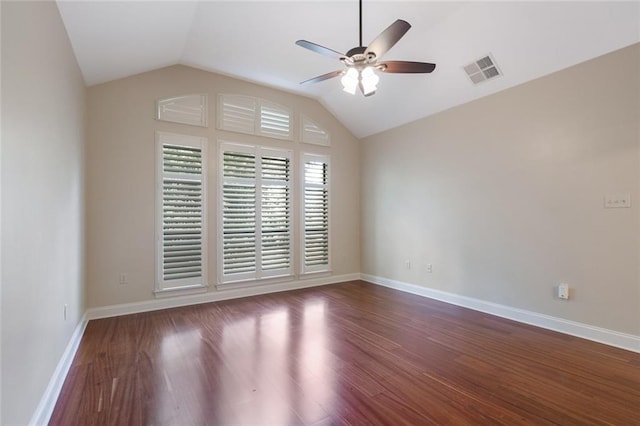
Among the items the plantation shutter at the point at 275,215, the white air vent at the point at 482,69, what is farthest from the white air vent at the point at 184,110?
the white air vent at the point at 482,69

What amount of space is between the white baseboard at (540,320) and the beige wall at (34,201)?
173 inches

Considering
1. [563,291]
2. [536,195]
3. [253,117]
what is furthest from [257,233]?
[563,291]

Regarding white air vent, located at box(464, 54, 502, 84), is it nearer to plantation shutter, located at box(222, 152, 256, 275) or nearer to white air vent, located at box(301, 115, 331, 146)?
white air vent, located at box(301, 115, 331, 146)

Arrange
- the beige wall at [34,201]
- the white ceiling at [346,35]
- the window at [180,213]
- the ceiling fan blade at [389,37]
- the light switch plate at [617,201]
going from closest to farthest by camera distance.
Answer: the beige wall at [34,201], the ceiling fan blade at [389,37], the white ceiling at [346,35], the light switch plate at [617,201], the window at [180,213]

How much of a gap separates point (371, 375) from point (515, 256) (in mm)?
2458

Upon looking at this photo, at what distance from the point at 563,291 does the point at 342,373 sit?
2599 millimetres

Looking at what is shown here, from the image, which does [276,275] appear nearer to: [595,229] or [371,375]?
[371,375]

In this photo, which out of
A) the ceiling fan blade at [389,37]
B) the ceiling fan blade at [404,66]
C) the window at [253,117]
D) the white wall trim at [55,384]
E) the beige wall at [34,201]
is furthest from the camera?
the window at [253,117]

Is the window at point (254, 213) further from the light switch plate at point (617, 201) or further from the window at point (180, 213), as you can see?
the light switch plate at point (617, 201)

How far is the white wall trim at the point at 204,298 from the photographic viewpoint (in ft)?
12.4

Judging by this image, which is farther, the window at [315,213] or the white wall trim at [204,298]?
the window at [315,213]

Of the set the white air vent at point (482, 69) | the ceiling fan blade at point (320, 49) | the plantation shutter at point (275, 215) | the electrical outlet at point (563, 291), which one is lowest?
the electrical outlet at point (563, 291)

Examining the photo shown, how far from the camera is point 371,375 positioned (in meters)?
2.38

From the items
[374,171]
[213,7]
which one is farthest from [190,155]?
[374,171]
